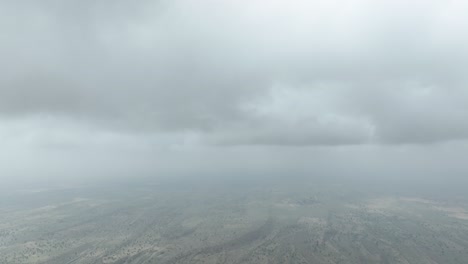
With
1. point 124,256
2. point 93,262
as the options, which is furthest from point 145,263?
point 93,262

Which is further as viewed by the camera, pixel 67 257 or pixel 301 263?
pixel 67 257

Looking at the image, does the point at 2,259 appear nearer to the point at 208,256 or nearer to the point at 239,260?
the point at 208,256

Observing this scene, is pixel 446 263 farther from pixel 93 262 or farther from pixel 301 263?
pixel 93 262

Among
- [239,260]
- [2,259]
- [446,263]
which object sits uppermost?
[2,259]

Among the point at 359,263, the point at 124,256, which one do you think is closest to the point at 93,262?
the point at 124,256

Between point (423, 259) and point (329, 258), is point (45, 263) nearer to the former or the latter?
point (329, 258)

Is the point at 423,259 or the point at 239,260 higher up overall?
the point at 239,260

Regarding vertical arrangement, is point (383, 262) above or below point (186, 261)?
below

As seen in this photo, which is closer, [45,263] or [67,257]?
[45,263]

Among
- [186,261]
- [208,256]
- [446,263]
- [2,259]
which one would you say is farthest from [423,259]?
[2,259]
